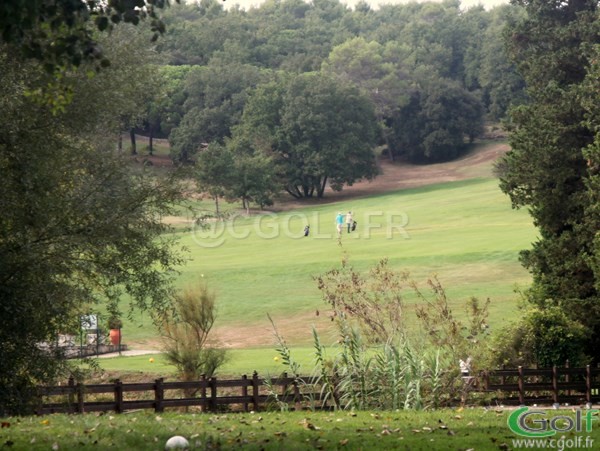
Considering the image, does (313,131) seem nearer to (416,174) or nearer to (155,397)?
(416,174)

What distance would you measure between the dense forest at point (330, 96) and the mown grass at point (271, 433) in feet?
249

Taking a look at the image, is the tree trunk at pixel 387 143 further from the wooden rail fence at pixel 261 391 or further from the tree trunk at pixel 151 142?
the wooden rail fence at pixel 261 391

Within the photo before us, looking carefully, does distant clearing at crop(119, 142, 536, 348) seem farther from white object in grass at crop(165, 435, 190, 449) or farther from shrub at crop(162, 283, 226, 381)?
white object in grass at crop(165, 435, 190, 449)

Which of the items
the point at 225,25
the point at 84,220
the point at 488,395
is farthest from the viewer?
the point at 225,25

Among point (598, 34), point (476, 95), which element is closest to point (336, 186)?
point (476, 95)

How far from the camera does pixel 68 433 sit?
11477mm

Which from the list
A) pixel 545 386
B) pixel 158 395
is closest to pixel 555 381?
pixel 545 386

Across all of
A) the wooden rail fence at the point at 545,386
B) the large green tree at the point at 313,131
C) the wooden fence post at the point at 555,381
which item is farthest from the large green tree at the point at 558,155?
the large green tree at the point at 313,131

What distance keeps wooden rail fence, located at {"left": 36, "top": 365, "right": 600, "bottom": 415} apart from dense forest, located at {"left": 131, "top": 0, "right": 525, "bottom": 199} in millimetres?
64257

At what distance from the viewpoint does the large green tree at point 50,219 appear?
1627 cm

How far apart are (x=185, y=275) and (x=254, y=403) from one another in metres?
30.6

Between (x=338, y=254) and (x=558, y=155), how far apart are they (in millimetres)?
26008

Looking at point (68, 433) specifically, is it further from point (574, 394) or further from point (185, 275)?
point (185, 275)

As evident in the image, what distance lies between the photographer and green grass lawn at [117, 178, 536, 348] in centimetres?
4156
